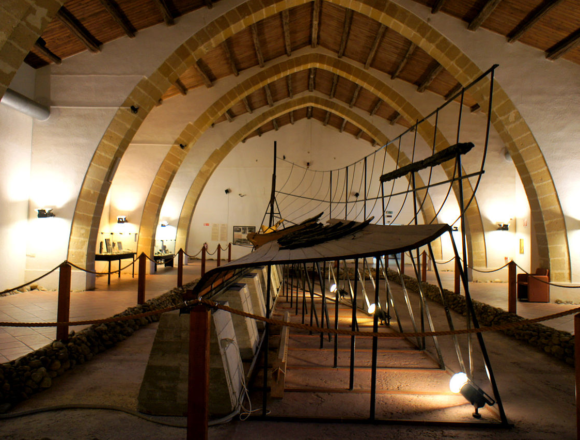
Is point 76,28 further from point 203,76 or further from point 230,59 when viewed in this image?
point 230,59

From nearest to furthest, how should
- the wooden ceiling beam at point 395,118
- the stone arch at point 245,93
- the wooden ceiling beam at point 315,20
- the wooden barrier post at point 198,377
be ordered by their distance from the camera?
the wooden barrier post at point 198,377 < the wooden ceiling beam at point 315,20 < the stone arch at point 245,93 < the wooden ceiling beam at point 395,118

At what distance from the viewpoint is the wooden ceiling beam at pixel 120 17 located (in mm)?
5391

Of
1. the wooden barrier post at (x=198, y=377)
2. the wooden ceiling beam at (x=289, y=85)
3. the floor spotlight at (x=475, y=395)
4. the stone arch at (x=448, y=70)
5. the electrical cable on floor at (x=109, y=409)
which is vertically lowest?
the electrical cable on floor at (x=109, y=409)

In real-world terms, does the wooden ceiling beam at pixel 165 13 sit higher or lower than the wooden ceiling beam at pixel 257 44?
lower

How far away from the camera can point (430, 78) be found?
844 cm

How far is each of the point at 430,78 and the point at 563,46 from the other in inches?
122

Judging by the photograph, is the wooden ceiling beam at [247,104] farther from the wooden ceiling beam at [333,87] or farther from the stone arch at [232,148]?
the wooden ceiling beam at [333,87]

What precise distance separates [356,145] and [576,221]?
9.22 metres

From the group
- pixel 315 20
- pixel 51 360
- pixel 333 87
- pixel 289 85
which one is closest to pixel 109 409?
pixel 51 360

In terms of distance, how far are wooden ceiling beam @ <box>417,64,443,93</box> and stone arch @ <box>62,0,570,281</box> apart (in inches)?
→ 73.3

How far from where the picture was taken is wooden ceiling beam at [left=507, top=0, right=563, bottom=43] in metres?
5.08

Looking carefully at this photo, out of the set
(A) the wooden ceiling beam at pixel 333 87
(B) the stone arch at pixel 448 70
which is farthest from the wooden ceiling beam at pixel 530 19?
(A) the wooden ceiling beam at pixel 333 87

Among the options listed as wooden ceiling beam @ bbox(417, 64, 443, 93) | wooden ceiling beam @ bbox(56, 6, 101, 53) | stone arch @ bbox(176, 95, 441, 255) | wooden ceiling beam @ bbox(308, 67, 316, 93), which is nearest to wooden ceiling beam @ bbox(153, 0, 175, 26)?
wooden ceiling beam @ bbox(56, 6, 101, 53)

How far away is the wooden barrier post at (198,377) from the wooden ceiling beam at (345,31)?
7587 millimetres
